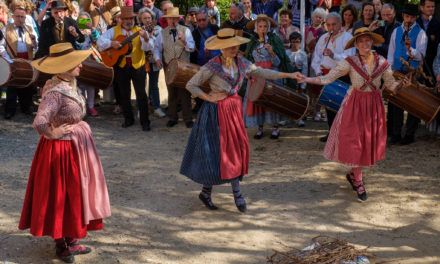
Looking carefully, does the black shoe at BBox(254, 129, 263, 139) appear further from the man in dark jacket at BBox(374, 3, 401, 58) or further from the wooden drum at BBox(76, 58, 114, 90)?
the wooden drum at BBox(76, 58, 114, 90)

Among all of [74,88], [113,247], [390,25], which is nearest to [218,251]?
[113,247]

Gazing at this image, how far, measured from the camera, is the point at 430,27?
313 inches

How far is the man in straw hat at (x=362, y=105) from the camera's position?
5.86m

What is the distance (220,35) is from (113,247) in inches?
92.2

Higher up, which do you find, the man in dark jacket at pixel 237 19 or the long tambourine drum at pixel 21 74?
the man in dark jacket at pixel 237 19

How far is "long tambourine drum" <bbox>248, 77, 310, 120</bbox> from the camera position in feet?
25.8

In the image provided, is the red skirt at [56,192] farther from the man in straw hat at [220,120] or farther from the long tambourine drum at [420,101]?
the long tambourine drum at [420,101]

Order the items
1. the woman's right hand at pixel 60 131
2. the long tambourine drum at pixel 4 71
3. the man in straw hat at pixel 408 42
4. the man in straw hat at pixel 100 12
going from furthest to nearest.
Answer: the man in straw hat at pixel 100 12 → the long tambourine drum at pixel 4 71 → the man in straw hat at pixel 408 42 → the woman's right hand at pixel 60 131

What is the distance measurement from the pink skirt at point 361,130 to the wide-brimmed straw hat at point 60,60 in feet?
9.82

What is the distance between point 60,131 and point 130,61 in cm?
489

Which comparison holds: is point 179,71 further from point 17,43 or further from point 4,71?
point 17,43

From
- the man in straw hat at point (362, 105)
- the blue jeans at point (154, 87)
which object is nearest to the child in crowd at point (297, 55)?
the blue jeans at point (154, 87)

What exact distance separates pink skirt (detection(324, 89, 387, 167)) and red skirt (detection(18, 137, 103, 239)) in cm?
303

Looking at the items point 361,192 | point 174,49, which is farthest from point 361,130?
point 174,49
